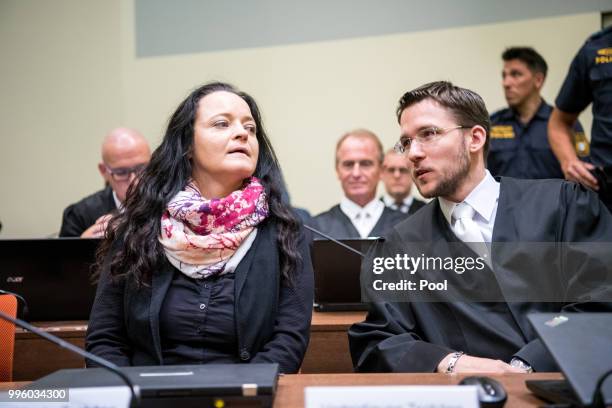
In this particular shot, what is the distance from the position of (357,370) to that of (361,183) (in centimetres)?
212

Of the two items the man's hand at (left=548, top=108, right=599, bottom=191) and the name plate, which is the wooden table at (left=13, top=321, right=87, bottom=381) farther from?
the man's hand at (left=548, top=108, right=599, bottom=191)

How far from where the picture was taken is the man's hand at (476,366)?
56.0 inches

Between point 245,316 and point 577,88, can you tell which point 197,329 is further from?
point 577,88

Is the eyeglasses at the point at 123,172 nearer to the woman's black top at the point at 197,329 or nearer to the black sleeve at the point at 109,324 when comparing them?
the black sleeve at the point at 109,324

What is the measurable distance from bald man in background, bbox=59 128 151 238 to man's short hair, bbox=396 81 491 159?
1887 millimetres

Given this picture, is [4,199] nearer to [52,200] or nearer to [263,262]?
[52,200]

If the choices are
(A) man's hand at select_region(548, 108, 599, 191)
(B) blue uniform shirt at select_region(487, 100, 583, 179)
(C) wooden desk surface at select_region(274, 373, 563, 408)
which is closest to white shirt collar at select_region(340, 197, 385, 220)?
(B) blue uniform shirt at select_region(487, 100, 583, 179)

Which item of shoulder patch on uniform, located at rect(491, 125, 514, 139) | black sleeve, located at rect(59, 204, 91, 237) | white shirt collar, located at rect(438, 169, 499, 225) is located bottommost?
black sleeve, located at rect(59, 204, 91, 237)

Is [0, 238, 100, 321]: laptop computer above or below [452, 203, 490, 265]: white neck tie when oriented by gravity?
below

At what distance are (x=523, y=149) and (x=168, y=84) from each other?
251 cm

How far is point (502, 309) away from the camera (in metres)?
1.63

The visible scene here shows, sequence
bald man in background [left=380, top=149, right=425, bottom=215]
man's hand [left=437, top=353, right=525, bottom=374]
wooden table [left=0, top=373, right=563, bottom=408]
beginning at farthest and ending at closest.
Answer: bald man in background [left=380, top=149, right=425, bottom=215], man's hand [left=437, top=353, right=525, bottom=374], wooden table [left=0, top=373, right=563, bottom=408]

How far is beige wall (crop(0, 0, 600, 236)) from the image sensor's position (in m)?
4.33

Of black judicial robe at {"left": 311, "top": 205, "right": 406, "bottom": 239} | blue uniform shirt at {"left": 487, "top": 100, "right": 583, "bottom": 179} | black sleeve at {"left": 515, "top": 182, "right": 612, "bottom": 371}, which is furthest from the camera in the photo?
blue uniform shirt at {"left": 487, "top": 100, "right": 583, "bottom": 179}
